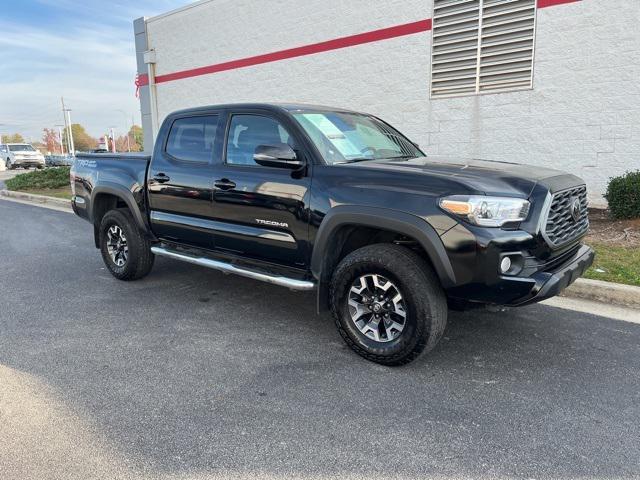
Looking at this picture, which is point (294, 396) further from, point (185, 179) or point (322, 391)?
A: point (185, 179)

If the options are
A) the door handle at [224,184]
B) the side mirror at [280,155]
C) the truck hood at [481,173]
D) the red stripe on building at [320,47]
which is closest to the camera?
the truck hood at [481,173]

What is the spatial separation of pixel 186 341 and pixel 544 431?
104 inches

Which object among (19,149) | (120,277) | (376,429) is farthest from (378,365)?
(19,149)

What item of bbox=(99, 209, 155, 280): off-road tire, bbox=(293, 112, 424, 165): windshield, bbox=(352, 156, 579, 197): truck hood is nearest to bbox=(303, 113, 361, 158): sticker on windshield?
bbox=(293, 112, 424, 165): windshield

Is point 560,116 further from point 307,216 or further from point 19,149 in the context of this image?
point 19,149

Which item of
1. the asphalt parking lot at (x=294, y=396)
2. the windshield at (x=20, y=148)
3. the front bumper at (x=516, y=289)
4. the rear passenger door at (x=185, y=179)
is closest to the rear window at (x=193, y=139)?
the rear passenger door at (x=185, y=179)

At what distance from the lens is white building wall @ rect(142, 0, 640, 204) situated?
27.4 feet

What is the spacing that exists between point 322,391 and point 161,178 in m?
2.91

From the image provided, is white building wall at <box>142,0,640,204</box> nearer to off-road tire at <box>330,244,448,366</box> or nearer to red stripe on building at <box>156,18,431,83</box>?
red stripe on building at <box>156,18,431,83</box>

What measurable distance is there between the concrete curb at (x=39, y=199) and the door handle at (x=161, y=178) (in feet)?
28.6

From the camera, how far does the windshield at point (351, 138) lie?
400 centimetres

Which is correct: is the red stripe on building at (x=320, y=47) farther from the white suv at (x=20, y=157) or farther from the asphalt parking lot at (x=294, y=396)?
the white suv at (x=20, y=157)

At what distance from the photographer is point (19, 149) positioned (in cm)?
3559

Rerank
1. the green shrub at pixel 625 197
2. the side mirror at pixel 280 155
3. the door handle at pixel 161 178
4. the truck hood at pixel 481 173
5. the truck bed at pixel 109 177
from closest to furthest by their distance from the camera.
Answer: the truck hood at pixel 481 173
the side mirror at pixel 280 155
the door handle at pixel 161 178
the truck bed at pixel 109 177
the green shrub at pixel 625 197
